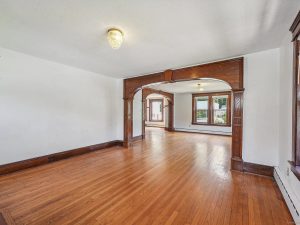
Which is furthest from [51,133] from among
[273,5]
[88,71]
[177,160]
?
[273,5]

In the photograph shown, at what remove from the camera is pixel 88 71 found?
4469 millimetres

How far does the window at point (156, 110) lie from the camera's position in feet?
37.2

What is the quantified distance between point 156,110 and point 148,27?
31.4 feet

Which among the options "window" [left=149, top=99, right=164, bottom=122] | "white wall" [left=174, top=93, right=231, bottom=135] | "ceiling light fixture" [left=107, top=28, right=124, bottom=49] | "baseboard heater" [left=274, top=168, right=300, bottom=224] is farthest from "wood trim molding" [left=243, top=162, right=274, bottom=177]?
"window" [left=149, top=99, right=164, bottom=122]

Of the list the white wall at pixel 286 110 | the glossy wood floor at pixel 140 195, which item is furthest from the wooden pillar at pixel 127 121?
the white wall at pixel 286 110

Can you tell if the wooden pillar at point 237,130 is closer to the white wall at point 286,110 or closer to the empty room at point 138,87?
the empty room at point 138,87

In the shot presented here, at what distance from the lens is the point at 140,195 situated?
7.26 ft

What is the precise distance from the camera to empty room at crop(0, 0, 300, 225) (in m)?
1.77

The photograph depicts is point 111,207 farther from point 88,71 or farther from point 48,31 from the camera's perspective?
point 88,71

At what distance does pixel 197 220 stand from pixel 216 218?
0.23m

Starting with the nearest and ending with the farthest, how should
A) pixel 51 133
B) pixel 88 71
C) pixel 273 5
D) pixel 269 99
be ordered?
pixel 273 5, pixel 269 99, pixel 51 133, pixel 88 71

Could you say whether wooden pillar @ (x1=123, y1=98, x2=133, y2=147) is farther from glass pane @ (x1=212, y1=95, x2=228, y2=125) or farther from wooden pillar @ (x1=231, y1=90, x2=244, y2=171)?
glass pane @ (x1=212, y1=95, x2=228, y2=125)

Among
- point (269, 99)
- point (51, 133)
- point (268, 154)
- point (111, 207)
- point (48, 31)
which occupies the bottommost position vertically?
point (111, 207)

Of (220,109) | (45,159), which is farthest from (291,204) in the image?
(220,109)
